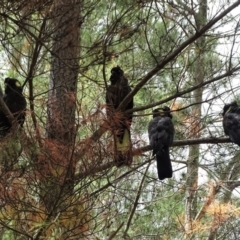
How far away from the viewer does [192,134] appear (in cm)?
413

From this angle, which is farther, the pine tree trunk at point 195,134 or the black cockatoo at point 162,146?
the black cockatoo at point 162,146

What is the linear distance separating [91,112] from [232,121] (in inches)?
50.4

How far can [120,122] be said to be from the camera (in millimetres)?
3248

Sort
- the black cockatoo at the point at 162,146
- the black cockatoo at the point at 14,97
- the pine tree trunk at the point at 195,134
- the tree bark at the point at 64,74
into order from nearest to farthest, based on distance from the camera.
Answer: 1. the tree bark at the point at 64,74
2. the pine tree trunk at the point at 195,134
3. the black cockatoo at the point at 162,146
4. the black cockatoo at the point at 14,97

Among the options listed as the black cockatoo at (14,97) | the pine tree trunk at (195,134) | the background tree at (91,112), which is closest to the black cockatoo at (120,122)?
the background tree at (91,112)

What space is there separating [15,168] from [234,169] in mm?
3007

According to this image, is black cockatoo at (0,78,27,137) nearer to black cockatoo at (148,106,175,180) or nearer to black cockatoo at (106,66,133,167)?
black cockatoo at (106,66,133,167)

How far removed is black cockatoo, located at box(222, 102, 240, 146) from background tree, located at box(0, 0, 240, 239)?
0.10 metres

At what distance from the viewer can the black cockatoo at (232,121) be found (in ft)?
12.2

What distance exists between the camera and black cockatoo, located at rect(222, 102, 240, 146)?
3726 mm

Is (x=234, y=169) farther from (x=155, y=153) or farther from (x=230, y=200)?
(x=155, y=153)

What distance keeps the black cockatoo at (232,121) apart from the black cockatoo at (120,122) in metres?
0.71

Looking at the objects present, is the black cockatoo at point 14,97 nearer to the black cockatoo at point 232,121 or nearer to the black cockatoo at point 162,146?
the black cockatoo at point 162,146

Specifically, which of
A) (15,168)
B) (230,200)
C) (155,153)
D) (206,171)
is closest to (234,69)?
(155,153)
